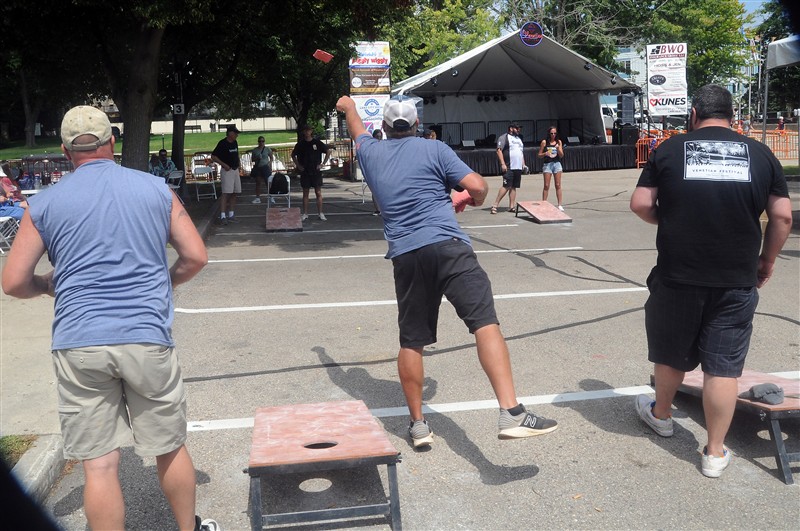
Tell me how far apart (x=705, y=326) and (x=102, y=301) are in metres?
2.88

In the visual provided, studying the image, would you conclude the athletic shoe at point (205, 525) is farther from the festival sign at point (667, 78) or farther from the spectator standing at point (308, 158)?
the festival sign at point (667, 78)

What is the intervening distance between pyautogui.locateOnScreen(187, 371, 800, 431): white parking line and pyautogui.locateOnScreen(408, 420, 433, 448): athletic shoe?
54cm

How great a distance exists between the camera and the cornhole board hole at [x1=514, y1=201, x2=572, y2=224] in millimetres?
14000

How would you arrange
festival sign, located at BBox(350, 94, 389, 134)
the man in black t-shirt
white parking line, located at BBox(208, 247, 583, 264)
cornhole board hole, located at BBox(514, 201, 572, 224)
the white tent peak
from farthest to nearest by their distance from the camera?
the white tent peak, festival sign, located at BBox(350, 94, 389, 134), cornhole board hole, located at BBox(514, 201, 572, 224), white parking line, located at BBox(208, 247, 583, 264), the man in black t-shirt

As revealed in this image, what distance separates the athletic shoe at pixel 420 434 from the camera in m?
4.41

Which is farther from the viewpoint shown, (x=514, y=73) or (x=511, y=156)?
(x=514, y=73)

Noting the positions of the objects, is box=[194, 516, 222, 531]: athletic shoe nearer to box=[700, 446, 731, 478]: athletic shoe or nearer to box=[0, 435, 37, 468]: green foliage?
box=[0, 435, 37, 468]: green foliage

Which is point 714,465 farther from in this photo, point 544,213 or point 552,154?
point 552,154

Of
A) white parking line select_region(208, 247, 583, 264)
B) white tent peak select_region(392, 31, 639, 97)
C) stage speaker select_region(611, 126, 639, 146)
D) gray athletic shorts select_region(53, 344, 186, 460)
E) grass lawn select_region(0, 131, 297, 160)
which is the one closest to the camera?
gray athletic shorts select_region(53, 344, 186, 460)

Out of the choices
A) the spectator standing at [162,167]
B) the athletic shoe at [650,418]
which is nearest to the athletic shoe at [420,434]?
the athletic shoe at [650,418]

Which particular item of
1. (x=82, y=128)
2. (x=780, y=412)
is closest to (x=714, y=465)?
(x=780, y=412)

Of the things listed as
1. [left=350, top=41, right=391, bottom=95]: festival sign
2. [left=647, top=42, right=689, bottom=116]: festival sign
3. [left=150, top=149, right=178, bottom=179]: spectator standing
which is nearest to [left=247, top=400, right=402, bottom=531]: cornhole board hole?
[left=150, top=149, right=178, bottom=179]: spectator standing

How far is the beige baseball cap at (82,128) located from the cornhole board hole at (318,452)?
1.48m

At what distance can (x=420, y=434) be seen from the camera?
4422mm
